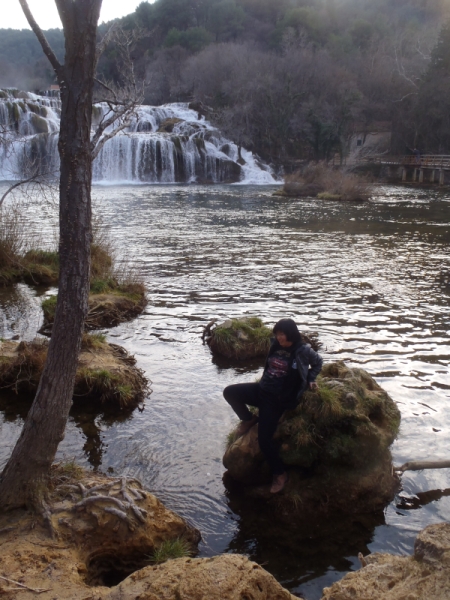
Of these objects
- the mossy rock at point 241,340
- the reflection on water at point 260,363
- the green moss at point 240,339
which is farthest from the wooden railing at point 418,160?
the green moss at point 240,339

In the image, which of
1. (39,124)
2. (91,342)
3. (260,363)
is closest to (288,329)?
(260,363)

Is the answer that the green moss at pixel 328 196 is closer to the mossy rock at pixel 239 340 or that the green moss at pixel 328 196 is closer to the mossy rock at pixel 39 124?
the mossy rock at pixel 39 124

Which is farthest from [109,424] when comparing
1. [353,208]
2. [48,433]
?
[353,208]

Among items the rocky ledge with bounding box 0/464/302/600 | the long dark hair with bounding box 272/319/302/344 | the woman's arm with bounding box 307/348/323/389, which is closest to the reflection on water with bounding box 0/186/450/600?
the rocky ledge with bounding box 0/464/302/600

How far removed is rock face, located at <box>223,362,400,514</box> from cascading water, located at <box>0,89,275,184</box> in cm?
3631

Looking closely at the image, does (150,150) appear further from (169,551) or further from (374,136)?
(169,551)

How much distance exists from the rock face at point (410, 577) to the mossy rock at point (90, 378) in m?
3.75

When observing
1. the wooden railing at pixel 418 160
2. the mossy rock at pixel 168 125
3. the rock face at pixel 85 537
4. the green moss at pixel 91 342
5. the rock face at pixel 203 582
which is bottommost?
the rock face at pixel 85 537

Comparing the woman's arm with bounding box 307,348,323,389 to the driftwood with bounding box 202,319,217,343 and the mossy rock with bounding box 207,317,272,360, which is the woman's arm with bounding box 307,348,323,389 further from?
the driftwood with bounding box 202,319,217,343

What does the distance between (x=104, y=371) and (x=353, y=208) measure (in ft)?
77.3

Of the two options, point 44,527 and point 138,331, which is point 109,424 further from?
point 138,331

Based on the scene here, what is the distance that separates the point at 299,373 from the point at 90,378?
287cm

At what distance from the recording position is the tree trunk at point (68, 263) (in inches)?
137

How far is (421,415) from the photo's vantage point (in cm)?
635
